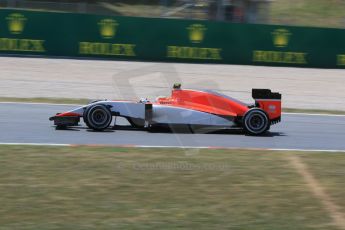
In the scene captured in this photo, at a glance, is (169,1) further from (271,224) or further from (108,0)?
(271,224)

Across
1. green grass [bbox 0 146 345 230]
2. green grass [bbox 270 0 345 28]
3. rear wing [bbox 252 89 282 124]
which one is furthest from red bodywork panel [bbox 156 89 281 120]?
green grass [bbox 270 0 345 28]

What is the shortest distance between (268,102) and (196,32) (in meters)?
13.2

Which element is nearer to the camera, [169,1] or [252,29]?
[252,29]

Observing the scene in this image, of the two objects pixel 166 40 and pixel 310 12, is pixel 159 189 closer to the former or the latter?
pixel 166 40

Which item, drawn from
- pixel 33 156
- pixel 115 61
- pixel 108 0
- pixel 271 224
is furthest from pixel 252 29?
pixel 271 224

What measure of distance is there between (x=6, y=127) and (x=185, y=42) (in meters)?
13.5

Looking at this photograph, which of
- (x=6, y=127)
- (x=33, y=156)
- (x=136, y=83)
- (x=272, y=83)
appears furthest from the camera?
(x=272, y=83)

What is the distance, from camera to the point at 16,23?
23.7 meters

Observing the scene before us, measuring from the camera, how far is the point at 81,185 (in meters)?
7.41

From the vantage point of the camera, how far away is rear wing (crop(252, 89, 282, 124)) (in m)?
11.4

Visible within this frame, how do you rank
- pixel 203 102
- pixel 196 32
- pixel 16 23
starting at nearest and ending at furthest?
pixel 203 102 < pixel 16 23 < pixel 196 32

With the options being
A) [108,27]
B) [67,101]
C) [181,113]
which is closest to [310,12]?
[108,27]

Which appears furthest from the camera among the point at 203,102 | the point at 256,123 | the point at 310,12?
the point at 310,12

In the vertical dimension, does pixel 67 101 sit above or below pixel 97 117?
above
